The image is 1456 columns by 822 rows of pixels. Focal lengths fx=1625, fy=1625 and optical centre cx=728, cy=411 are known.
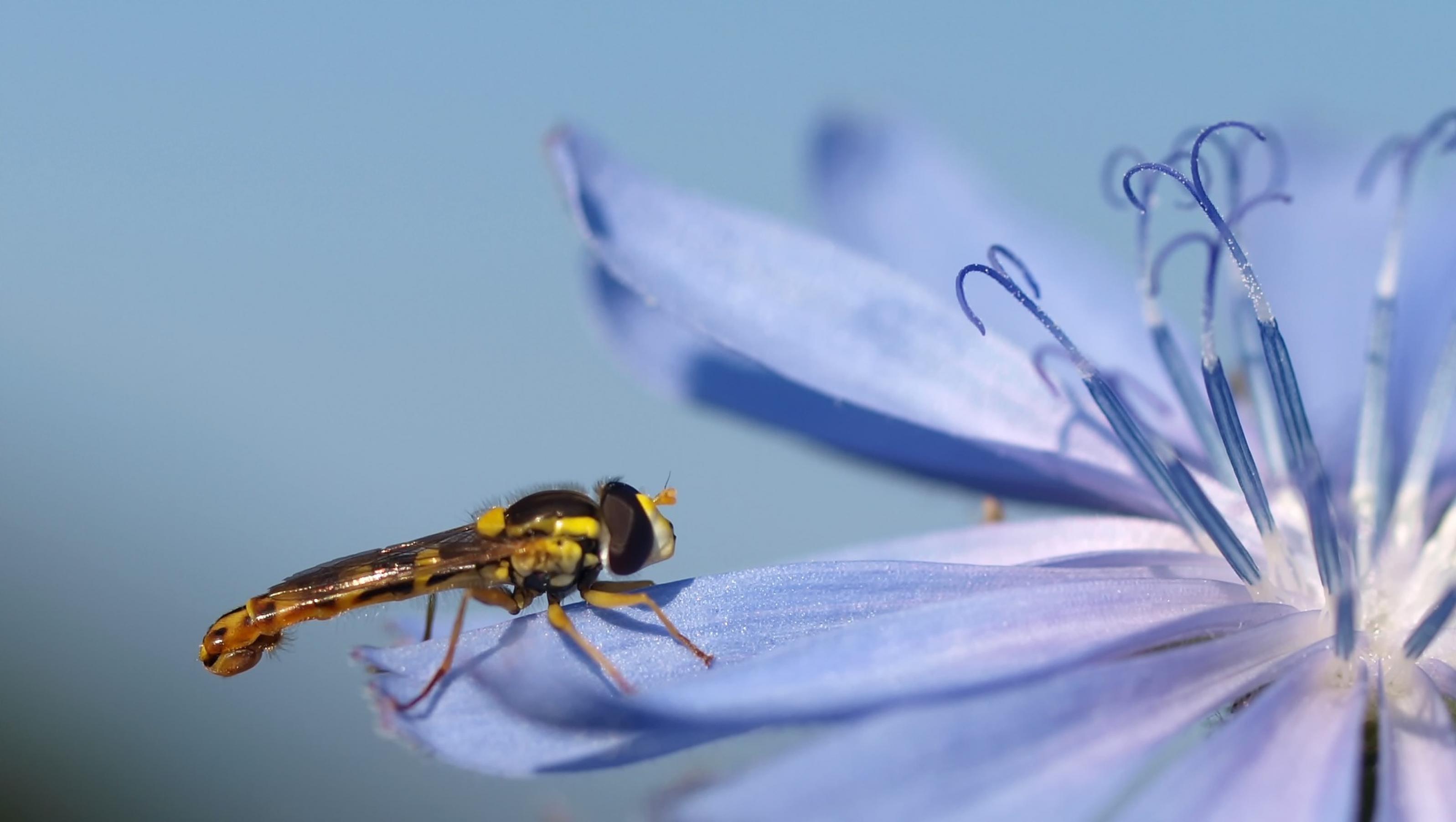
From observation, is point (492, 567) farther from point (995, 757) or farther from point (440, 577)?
point (995, 757)

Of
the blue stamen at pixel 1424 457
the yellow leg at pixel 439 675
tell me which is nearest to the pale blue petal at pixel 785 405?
the blue stamen at pixel 1424 457

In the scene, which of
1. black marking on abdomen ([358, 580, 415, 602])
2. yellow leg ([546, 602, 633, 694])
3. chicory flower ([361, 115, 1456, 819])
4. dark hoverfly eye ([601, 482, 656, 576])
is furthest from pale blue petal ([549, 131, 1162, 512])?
yellow leg ([546, 602, 633, 694])

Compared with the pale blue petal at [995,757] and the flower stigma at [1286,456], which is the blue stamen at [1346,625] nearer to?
the flower stigma at [1286,456]

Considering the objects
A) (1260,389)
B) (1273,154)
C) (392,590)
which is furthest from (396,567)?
(1273,154)

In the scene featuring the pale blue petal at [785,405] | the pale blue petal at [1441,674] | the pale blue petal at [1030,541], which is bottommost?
the pale blue petal at [1441,674]

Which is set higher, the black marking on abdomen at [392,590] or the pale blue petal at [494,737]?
the black marking on abdomen at [392,590]
